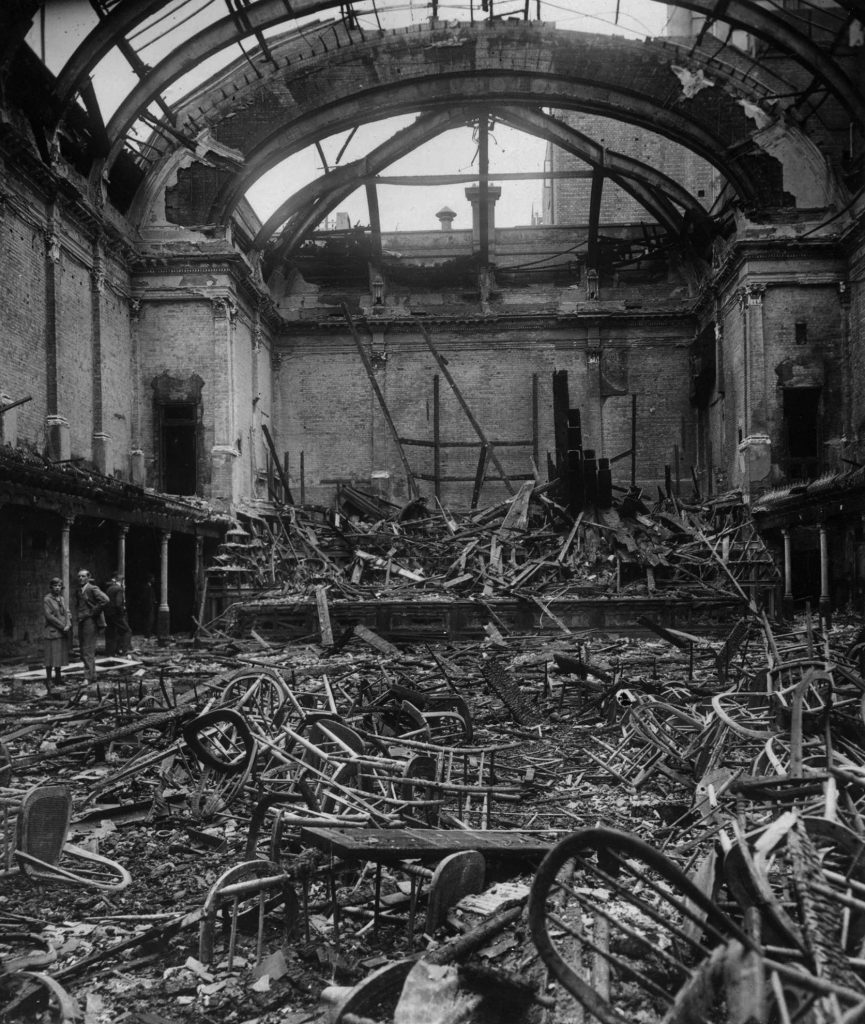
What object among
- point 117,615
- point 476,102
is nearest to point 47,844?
point 117,615

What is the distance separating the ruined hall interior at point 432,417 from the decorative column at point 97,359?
0.30 ft

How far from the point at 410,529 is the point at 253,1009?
55.6 feet

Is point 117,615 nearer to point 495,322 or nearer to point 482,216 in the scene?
point 495,322

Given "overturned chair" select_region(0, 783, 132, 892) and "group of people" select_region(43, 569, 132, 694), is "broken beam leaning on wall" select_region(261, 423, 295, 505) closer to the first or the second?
"group of people" select_region(43, 569, 132, 694)

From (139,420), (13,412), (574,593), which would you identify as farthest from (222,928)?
(139,420)

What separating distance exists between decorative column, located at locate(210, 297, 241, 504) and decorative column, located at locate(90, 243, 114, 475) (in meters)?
3.05

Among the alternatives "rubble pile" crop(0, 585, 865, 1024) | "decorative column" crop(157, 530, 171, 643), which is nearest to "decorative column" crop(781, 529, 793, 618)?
"rubble pile" crop(0, 585, 865, 1024)

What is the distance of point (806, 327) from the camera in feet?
71.8

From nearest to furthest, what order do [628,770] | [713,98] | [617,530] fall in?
1. [628,770]
2. [617,530]
3. [713,98]

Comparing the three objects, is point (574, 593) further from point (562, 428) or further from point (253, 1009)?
point (253, 1009)

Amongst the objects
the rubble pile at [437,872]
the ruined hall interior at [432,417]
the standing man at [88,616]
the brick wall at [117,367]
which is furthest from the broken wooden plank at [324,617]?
the brick wall at [117,367]

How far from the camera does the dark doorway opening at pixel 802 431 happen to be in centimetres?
2195

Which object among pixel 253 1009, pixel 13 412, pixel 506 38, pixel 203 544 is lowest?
pixel 253 1009

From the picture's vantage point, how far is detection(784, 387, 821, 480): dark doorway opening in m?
22.0
